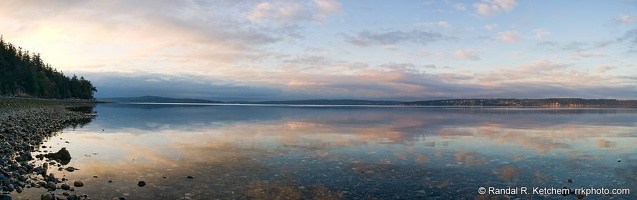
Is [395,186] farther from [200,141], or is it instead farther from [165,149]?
[200,141]

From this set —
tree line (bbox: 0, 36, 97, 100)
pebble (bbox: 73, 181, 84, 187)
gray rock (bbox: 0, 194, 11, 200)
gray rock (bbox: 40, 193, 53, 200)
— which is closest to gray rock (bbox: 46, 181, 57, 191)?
pebble (bbox: 73, 181, 84, 187)

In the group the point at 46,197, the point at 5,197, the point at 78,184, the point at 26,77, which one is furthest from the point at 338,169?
the point at 26,77

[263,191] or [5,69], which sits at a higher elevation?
[5,69]

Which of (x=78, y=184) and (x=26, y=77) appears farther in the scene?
(x=26, y=77)

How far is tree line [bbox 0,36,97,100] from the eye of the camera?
340 ft

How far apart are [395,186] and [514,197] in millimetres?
3774

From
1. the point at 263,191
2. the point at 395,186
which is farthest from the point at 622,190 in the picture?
the point at 263,191

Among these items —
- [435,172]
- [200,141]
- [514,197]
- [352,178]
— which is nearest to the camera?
[514,197]

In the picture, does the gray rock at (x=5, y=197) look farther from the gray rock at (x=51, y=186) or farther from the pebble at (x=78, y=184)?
the pebble at (x=78, y=184)

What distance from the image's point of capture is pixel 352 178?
14.6 m

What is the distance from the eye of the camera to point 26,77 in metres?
115

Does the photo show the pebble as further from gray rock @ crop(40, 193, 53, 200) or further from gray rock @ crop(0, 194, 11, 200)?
gray rock @ crop(0, 194, 11, 200)

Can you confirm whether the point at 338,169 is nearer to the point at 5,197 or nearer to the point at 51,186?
the point at 51,186

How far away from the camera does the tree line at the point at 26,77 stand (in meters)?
104
